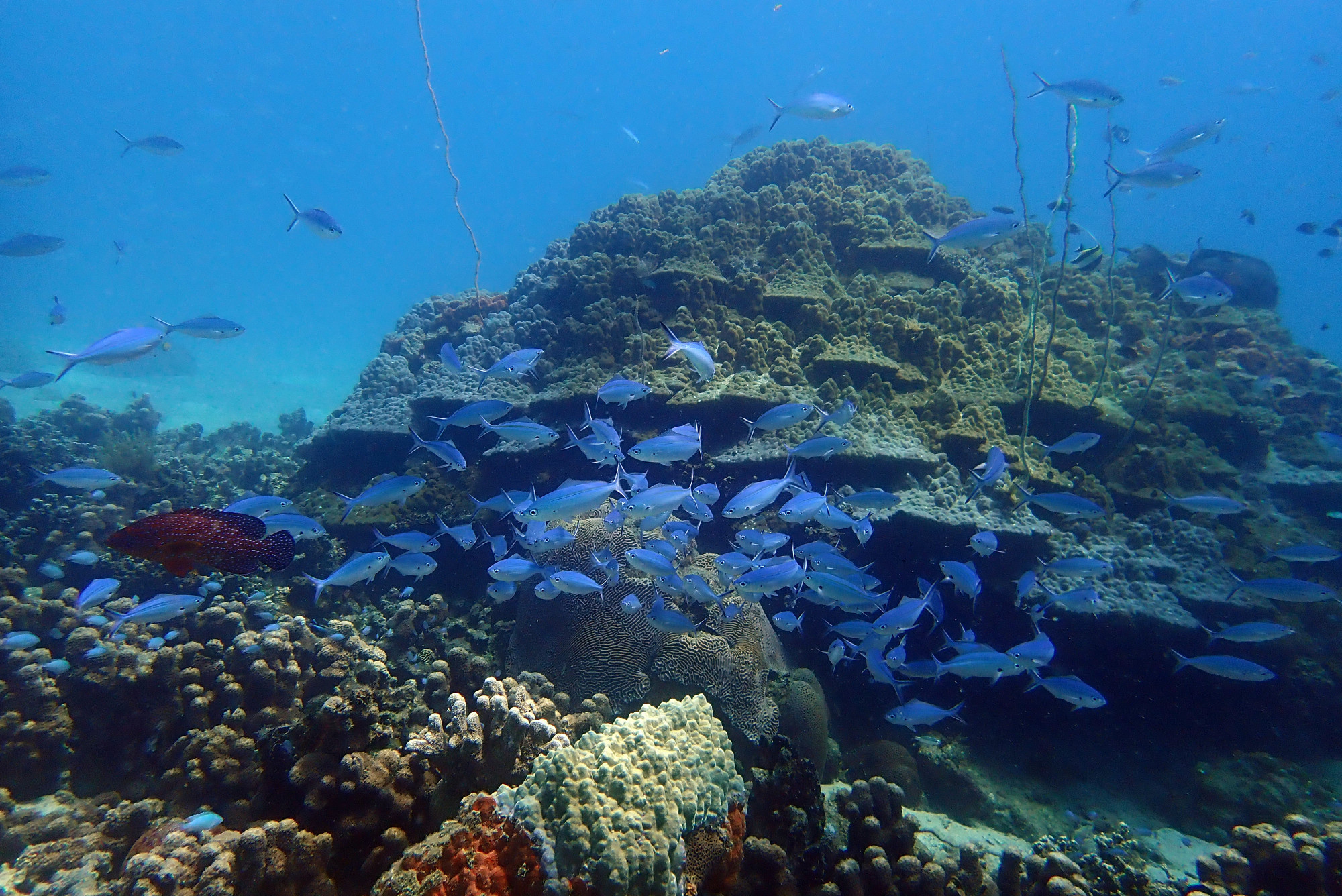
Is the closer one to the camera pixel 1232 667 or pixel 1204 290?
pixel 1232 667

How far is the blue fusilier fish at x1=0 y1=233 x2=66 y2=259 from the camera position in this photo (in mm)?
9062

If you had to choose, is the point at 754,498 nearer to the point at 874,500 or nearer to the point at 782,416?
the point at 782,416

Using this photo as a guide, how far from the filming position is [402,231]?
126375mm

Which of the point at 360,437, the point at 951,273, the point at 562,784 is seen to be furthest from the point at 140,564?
the point at 951,273

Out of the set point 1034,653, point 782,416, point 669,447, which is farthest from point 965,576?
point 669,447

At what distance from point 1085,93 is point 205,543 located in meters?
9.93

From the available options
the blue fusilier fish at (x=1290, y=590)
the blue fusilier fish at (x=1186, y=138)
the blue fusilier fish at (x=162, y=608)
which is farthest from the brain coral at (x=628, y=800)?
the blue fusilier fish at (x=1186, y=138)

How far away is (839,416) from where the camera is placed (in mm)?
5852

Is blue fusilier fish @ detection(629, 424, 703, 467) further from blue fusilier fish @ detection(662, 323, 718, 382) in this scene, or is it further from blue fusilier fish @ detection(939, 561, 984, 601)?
blue fusilier fish @ detection(939, 561, 984, 601)

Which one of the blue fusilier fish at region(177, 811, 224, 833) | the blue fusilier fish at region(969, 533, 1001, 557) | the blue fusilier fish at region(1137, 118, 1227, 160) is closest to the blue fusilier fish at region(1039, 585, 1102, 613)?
the blue fusilier fish at region(969, 533, 1001, 557)

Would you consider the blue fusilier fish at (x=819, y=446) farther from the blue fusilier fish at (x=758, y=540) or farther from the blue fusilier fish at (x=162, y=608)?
the blue fusilier fish at (x=162, y=608)

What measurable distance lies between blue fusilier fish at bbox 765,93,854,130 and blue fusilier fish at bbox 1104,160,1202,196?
3.80 meters

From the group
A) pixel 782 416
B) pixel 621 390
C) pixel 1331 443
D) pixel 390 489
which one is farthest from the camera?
pixel 1331 443

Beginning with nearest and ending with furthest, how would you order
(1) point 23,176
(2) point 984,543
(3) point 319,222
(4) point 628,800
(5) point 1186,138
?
1. (4) point 628,800
2. (2) point 984,543
3. (3) point 319,222
4. (5) point 1186,138
5. (1) point 23,176
